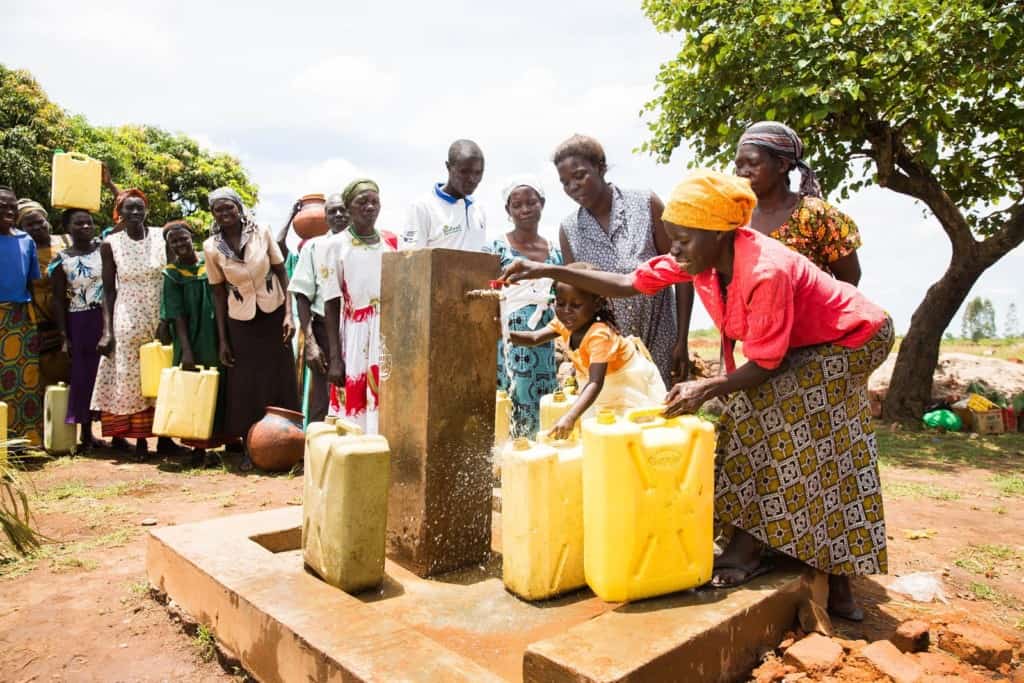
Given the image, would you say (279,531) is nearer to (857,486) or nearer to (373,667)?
(373,667)

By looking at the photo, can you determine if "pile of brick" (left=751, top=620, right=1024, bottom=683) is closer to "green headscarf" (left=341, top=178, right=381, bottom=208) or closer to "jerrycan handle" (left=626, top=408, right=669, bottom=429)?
"jerrycan handle" (left=626, top=408, right=669, bottom=429)

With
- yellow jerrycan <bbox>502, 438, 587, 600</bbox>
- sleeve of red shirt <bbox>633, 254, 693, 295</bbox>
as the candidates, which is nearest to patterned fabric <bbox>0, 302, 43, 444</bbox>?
yellow jerrycan <bbox>502, 438, 587, 600</bbox>

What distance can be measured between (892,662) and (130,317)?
257 inches

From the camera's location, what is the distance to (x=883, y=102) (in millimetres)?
8047

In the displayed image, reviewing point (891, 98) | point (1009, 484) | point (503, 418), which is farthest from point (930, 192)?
point (503, 418)

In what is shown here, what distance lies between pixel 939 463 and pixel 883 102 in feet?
13.1

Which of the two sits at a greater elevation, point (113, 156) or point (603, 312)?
point (113, 156)

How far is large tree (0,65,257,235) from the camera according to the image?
15578 mm

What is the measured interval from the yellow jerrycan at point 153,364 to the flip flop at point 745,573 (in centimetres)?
539

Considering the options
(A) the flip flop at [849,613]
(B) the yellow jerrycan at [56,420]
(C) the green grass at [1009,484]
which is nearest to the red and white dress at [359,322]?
(A) the flip flop at [849,613]

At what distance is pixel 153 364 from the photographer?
640cm

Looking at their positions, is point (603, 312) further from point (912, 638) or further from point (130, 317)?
point (130, 317)

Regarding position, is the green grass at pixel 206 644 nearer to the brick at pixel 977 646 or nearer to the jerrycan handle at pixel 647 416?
the jerrycan handle at pixel 647 416

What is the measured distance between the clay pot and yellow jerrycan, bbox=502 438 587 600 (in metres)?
6.03
